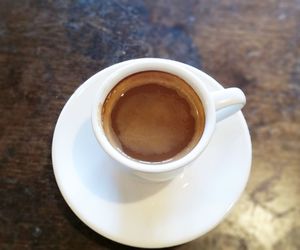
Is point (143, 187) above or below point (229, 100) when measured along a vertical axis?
below

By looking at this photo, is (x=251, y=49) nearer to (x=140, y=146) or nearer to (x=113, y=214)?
(x=140, y=146)

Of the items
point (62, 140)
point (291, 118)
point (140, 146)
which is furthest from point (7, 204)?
point (291, 118)

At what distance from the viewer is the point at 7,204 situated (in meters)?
0.90

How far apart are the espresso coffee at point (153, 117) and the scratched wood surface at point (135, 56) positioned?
6.8 inches

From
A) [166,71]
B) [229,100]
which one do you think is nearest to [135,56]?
[166,71]

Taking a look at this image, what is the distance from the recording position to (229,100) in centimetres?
79

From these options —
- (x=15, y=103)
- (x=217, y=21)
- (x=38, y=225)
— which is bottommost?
(x=38, y=225)

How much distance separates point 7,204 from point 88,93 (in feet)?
0.84

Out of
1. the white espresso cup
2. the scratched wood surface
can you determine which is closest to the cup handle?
the white espresso cup

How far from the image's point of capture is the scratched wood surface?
2.91 feet

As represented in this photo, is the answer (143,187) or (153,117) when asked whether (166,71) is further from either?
(143,187)

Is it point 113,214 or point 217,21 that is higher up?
point 217,21

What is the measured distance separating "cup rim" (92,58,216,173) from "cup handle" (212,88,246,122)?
0.04ft

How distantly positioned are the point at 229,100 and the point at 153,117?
0.14m
